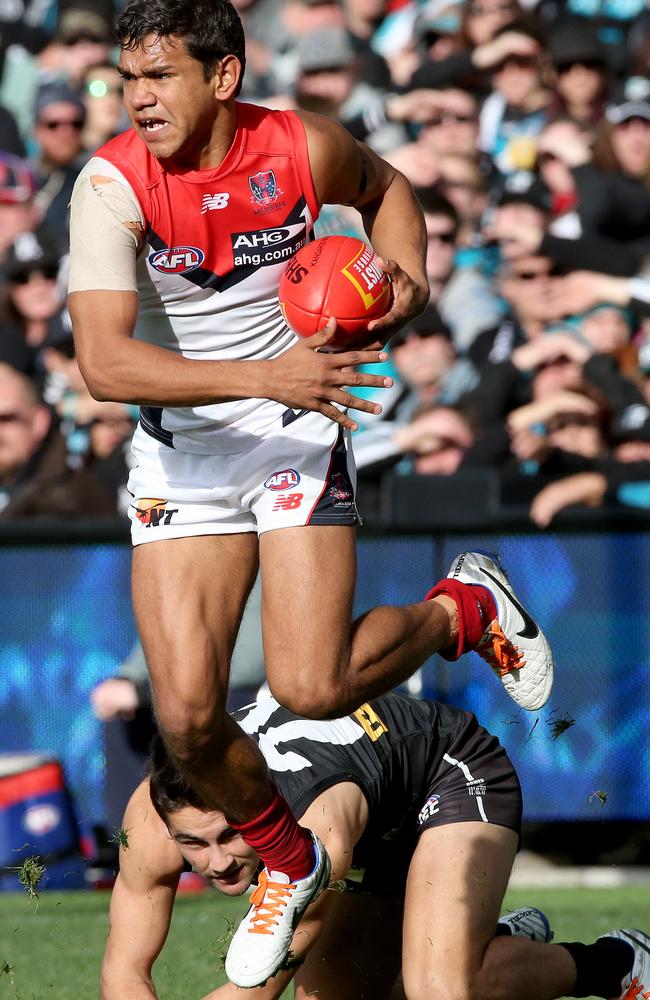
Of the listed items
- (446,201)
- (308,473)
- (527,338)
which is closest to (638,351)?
(527,338)

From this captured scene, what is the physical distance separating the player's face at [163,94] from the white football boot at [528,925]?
2851 millimetres

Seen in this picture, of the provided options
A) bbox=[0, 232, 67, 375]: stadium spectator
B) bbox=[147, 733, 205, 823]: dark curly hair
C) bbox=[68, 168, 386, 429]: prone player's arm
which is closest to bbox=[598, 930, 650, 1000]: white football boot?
bbox=[147, 733, 205, 823]: dark curly hair

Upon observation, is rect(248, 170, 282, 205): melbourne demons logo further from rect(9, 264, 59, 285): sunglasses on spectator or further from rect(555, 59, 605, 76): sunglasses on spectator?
rect(555, 59, 605, 76): sunglasses on spectator

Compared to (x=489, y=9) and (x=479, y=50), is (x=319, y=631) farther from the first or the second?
(x=489, y=9)

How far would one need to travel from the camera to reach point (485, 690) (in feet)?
26.5

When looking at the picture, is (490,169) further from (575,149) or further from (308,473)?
(308,473)

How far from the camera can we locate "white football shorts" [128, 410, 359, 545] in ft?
16.0

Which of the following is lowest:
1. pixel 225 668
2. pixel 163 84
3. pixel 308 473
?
pixel 225 668

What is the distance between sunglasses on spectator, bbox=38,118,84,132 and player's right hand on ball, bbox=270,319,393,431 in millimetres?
7523

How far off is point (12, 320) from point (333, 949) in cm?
598

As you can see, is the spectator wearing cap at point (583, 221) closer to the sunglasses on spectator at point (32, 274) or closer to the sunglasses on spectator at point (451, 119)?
the sunglasses on spectator at point (451, 119)

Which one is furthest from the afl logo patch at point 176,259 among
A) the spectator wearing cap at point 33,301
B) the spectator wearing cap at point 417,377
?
the spectator wearing cap at point 33,301

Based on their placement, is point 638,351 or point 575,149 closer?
point 638,351

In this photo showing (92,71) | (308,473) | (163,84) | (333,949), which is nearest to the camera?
(163,84)
